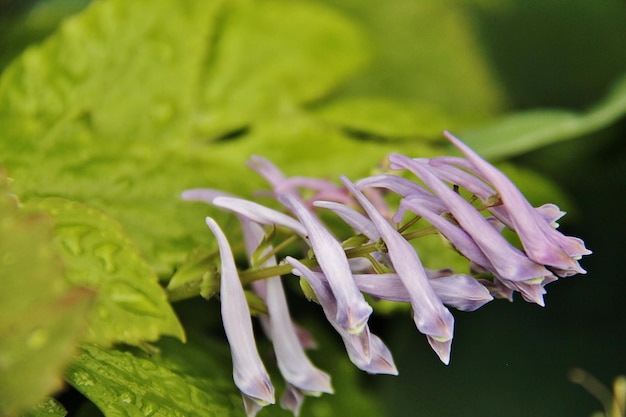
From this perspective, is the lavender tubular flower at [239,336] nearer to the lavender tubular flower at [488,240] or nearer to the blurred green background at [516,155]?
the lavender tubular flower at [488,240]

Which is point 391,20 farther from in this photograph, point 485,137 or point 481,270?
point 481,270

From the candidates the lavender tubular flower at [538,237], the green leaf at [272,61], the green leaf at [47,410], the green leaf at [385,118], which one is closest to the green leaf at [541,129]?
the green leaf at [385,118]

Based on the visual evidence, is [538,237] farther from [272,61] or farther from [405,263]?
[272,61]

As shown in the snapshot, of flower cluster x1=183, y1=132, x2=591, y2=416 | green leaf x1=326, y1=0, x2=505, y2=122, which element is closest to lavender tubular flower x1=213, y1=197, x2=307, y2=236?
flower cluster x1=183, y1=132, x2=591, y2=416

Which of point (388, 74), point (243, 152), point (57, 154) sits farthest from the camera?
point (388, 74)

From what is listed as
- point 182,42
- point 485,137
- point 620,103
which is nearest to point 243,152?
point 182,42

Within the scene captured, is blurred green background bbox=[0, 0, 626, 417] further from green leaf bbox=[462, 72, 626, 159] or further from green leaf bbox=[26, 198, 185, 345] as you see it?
green leaf bbox=[26, 198, 185, 345]
